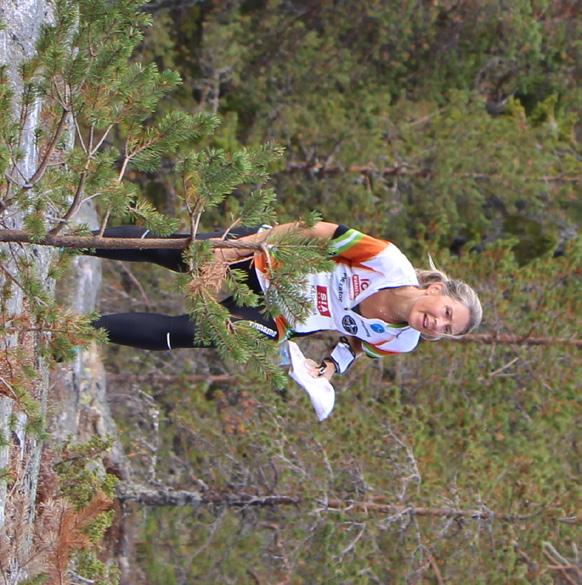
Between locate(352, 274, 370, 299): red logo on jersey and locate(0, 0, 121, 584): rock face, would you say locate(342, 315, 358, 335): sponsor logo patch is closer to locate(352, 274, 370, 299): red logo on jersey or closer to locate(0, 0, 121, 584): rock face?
locate(352, 274, 370, 299): red logo on jersey

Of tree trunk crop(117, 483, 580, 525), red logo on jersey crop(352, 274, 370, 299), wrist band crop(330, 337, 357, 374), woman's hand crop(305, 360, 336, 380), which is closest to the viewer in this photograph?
red logo on jersey crop(352, 274, 370, 299)

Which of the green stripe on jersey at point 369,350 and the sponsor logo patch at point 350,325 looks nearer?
the sponsor logo patch at point 350,325

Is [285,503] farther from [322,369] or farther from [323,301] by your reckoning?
[323,301]

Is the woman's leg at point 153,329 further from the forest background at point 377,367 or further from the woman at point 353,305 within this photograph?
the forest background at point 377,367

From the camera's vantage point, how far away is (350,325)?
3605 millimetres

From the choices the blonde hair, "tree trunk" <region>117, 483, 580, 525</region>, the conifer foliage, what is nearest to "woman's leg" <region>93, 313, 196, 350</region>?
the conifer foliage

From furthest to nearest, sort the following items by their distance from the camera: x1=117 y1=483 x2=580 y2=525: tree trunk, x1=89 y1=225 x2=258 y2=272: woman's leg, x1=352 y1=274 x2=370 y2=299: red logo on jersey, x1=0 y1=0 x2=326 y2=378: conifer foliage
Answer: x1=117 y1=483 x2=580 y2=525: tree trunk
x1=89 y1=225 x2=258 y2=272: woman's leg
x1=352 y1=274 x2=370 y2=299: red logo on jersey
x1=0 y1=0 x2=326 y2=378: conifer foliage

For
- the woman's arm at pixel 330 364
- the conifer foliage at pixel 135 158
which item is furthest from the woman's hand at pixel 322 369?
the conifer foliage at pixel 135 158

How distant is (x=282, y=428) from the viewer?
652 cm

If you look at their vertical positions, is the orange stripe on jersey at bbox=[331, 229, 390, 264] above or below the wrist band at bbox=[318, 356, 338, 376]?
above

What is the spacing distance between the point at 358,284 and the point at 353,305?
0.32 ft

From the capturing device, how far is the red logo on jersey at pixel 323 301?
358 centimetres

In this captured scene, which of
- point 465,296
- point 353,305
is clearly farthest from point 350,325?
point 465,296

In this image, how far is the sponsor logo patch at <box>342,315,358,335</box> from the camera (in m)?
3.58
